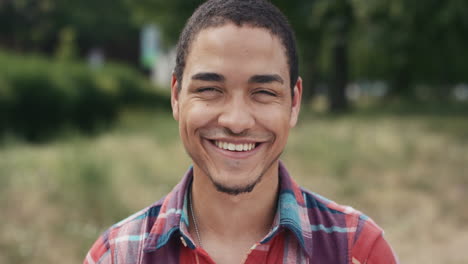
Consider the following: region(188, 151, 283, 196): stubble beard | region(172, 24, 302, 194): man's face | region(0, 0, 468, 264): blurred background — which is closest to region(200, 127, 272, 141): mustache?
region(172, 24, 302, 194): man's face

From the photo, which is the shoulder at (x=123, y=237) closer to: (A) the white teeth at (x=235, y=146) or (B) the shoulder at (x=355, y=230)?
(A) the white teeth at (x=235, y=146)

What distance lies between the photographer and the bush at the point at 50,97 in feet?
41.8

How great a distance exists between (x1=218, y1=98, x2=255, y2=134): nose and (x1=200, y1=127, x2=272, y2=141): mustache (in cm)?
1

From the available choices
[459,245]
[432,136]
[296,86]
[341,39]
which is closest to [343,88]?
[341,39]

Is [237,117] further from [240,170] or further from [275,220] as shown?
[275,220]

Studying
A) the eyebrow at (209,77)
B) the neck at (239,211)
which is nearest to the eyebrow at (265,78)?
the eyebrow at (209,77)

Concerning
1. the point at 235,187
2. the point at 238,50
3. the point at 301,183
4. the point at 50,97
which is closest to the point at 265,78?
the point at 238,50

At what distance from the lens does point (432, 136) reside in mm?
Result: 11102

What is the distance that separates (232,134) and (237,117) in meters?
0.07

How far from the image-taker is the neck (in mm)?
2004

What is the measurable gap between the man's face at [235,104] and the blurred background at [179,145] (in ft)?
13.1

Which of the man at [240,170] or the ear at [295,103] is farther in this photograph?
the ear at [295,103]

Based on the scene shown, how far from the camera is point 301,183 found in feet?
27.5

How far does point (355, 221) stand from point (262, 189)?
34cm
